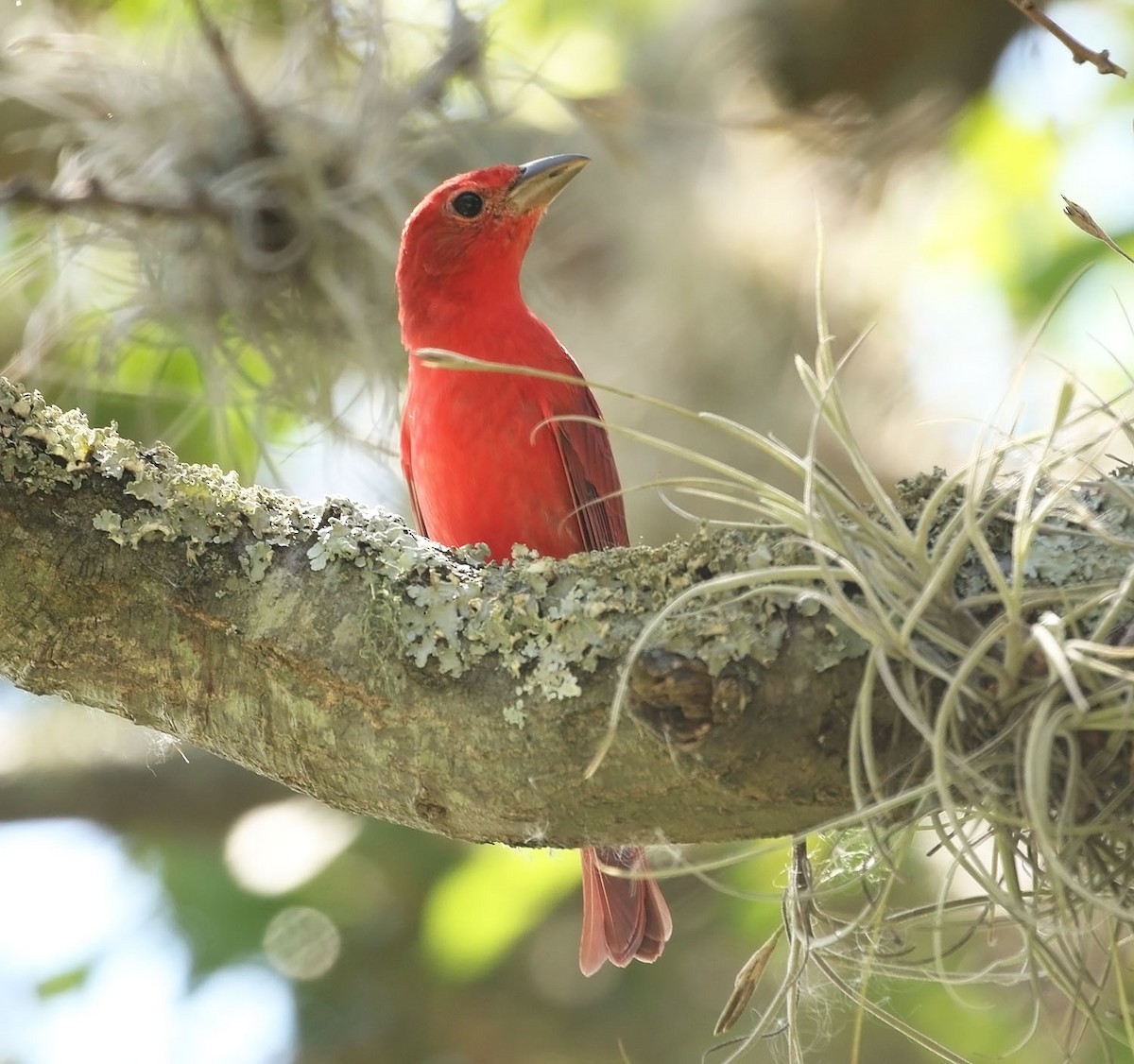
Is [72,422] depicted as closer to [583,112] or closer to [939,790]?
[939,790]

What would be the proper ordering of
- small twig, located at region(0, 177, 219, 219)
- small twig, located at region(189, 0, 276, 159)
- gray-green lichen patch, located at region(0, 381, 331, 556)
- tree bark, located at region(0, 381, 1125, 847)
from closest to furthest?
1. tree bark, located at region(0, 381, 1125, 847)
2. gray-green lichen patch, located at region(0, 381, 331, 556)
3. small twig, located at region(0, 177, 219, 219)
4. small twig, located at region(189, 0, 276, 159)

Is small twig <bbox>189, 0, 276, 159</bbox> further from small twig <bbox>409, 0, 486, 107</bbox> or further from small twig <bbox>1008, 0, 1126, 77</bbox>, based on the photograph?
small twig <bbox>1008, 0, 1126, 77</bbox>

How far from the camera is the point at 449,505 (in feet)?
10.7

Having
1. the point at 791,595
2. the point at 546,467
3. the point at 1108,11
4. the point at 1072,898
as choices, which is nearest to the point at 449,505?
the point at 546,467

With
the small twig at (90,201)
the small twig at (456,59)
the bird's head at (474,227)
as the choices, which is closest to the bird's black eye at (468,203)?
the bird's head at (474,227)

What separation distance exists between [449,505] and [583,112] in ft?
4.68

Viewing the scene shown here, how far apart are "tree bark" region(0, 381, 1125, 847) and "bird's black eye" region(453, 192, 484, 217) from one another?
1932 millimetres

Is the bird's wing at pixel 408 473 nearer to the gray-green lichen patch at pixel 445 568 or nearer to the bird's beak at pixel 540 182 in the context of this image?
the bird's beak at pixel 540 182

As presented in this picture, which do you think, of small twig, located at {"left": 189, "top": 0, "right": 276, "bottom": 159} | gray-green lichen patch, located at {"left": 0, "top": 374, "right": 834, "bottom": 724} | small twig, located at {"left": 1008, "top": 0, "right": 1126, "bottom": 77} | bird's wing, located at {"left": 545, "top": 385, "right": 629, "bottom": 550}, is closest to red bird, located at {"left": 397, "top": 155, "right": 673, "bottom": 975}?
bird's wing, located at {"left": 545, "top": 385, "right": 629, "bottom": 550}

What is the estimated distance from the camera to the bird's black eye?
12.1 feet

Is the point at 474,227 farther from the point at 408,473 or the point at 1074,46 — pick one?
the point at 1074,46

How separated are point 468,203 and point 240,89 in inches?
32.4

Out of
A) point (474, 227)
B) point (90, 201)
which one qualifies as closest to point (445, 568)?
point (474, 227)

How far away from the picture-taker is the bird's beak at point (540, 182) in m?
3.67
